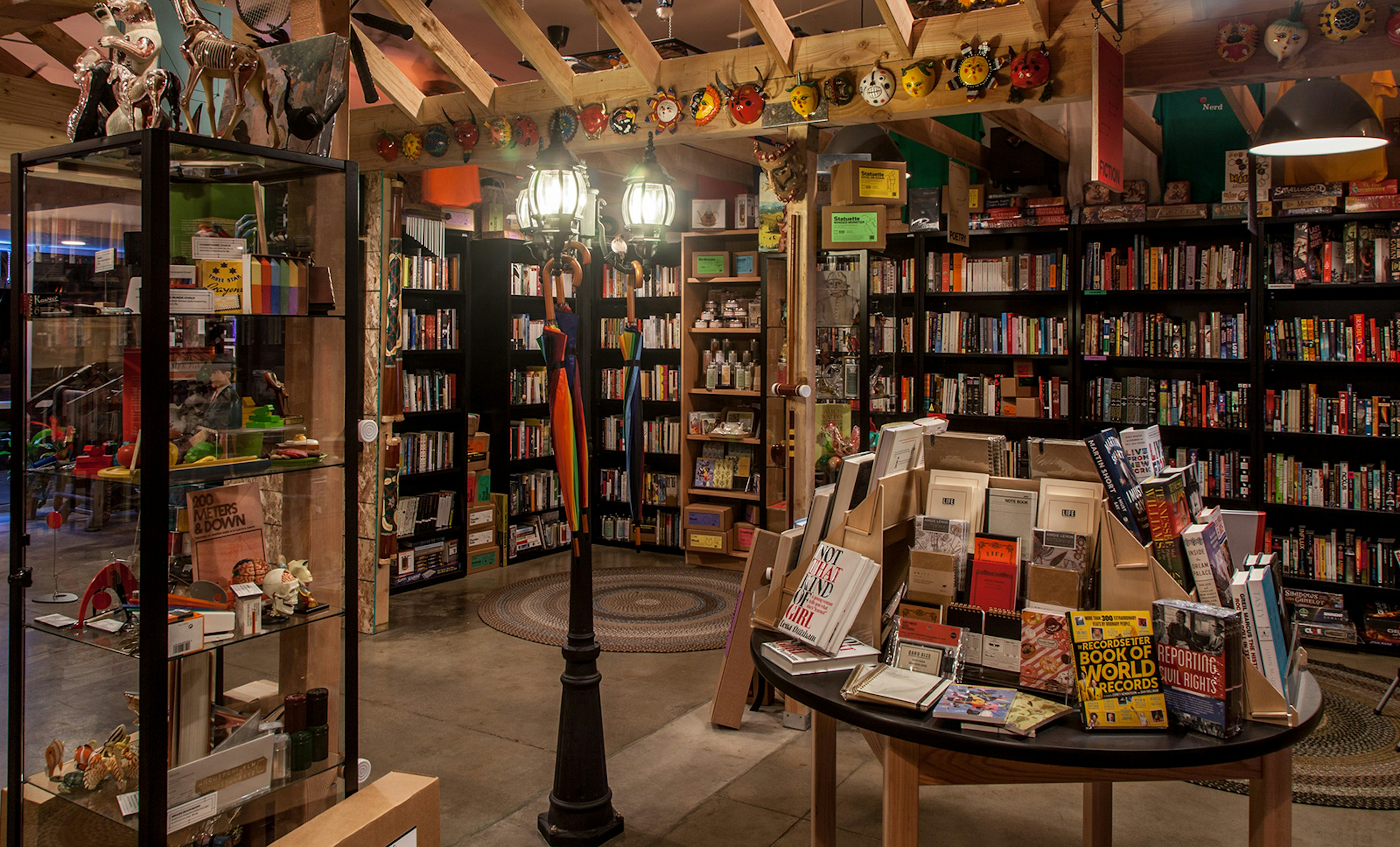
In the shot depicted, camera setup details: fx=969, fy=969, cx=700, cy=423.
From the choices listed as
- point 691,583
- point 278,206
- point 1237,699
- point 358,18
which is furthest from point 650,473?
point 1237,699

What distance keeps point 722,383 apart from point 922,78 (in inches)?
127

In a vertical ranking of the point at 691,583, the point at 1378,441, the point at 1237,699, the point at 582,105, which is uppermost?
the point at 582,105

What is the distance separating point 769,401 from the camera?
21.5 ft

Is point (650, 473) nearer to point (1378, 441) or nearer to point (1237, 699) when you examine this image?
point (1378, 441)

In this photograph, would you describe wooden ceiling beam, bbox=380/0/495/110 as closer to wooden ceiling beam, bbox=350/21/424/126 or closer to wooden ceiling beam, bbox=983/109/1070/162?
wooden ceiling beam, bbox=350/21/424/126

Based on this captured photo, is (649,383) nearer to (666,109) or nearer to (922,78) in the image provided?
(666,109)

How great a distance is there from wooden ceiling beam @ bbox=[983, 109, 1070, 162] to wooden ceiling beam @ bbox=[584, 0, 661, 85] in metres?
1.76

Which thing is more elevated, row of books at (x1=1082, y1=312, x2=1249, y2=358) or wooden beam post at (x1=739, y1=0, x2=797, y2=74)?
wooden beam post at (x1=739, y1=0, x2=797, y2=74)

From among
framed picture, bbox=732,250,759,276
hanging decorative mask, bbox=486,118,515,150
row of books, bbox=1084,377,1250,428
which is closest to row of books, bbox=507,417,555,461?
framed picture, bbox=732,250,759,276

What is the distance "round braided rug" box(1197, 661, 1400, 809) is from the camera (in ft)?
11.5

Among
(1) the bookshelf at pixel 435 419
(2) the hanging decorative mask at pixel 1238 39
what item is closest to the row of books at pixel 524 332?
(1) the bookshelf at pixel 435 419

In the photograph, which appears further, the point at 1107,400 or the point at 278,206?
the point at 1107,400

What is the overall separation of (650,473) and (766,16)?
13.5 ft

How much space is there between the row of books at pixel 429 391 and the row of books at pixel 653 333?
136 centimetres
